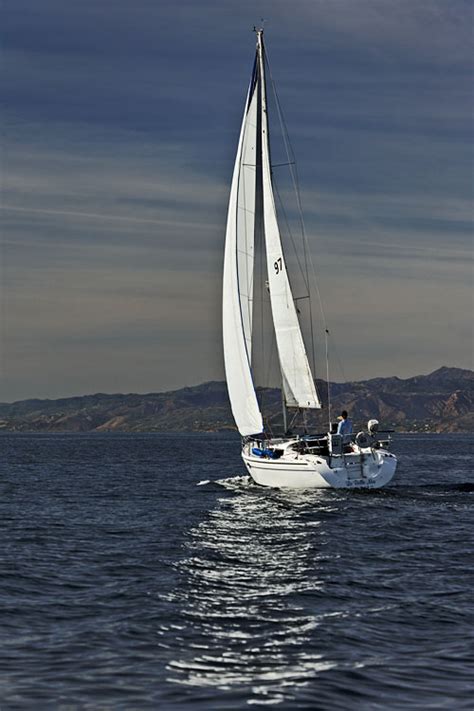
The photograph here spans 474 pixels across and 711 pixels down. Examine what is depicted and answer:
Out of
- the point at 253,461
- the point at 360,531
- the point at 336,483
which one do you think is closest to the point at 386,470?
the point at 336,483

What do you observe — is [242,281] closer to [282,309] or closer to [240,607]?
[282,309]

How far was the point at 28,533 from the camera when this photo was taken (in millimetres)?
30828

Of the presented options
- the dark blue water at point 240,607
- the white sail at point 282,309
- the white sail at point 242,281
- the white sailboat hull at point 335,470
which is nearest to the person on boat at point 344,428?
the white sailboat hull at point 335,470

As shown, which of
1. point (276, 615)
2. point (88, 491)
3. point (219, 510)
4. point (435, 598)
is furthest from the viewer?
point (88, 491)

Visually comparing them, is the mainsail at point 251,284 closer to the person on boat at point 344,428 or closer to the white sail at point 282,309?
the white sail at point 282,309

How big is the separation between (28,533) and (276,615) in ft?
49.3

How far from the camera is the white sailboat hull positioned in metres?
38.9

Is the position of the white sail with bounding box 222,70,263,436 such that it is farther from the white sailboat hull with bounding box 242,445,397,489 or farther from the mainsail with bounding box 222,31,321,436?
the white sailboat hull with bounding box 242,445,397,489

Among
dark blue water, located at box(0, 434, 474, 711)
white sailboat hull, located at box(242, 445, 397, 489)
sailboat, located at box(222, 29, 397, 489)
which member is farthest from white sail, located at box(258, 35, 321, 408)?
dark blue water, located at box(0, 434, 474, 711)

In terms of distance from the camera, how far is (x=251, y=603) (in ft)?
62.2

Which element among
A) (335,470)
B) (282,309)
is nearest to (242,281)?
(282,309)

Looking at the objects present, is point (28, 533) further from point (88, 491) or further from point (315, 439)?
point (88, 491)

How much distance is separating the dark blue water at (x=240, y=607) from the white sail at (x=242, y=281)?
7686 mm

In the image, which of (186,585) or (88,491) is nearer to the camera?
(186,585)
